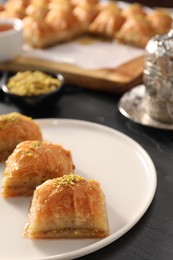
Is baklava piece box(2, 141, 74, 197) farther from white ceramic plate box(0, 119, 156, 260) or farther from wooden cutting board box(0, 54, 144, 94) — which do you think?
wooden cutting board box(0, 54, 144, 94)

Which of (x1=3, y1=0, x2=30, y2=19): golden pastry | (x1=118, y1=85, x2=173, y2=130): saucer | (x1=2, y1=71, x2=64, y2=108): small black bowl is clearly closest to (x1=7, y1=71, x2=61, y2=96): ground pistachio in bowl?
(x1=2, y1=71, x2=64, y2=108): small black bowl

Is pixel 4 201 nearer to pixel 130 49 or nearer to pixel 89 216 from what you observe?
pixel 89 216

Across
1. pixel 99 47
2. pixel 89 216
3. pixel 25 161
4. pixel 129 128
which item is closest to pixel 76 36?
pixel 99 47

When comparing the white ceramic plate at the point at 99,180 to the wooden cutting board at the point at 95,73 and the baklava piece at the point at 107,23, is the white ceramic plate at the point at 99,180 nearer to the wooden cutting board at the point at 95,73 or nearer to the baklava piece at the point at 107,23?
the wooden cutting board at the point at 95,73

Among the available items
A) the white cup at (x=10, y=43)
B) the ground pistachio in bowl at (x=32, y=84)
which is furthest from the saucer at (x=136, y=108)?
the white cup at (x=10, y=43)

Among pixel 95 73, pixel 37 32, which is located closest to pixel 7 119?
pixel 95 73

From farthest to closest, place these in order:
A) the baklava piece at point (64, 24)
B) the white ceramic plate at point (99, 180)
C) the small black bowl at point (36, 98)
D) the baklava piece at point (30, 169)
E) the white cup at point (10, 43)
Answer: the baklava piece at point (64, 24) < the white cup at point (10, 43) < the small black bowl at point (36, 98) < the baklava piece at point (30, 169) < the white ceramic plate at point (99, 180)
